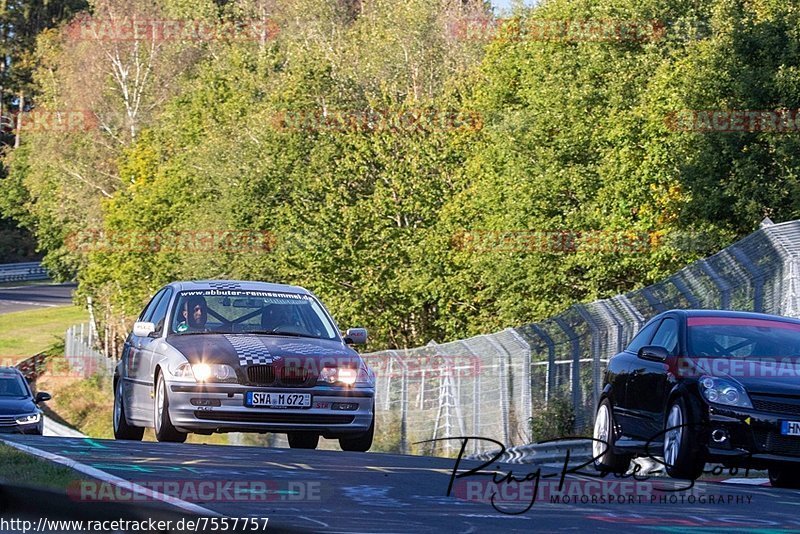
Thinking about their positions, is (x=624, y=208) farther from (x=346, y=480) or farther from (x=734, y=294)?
(x=346, y=480)

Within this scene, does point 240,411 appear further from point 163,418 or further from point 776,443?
point 776,443

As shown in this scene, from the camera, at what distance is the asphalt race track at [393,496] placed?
7.80 m

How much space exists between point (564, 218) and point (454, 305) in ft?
25.2

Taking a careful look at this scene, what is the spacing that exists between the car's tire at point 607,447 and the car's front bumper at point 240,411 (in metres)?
2.39

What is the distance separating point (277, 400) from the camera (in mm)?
13867

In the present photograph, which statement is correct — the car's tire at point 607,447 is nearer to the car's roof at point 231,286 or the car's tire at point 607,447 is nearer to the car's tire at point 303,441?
the car's tire at point 303,441

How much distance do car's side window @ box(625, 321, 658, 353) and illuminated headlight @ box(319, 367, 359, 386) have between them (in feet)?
8.47

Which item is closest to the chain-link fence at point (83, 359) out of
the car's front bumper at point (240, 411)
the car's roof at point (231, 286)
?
the car's roof at point (231, 286)

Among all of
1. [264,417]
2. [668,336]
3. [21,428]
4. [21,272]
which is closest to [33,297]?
[21,272]

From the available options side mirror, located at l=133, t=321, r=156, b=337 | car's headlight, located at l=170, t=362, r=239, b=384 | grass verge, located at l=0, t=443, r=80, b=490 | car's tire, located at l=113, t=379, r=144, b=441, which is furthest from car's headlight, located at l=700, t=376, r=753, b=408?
car's tire, located at l=113, t=379, r=144, b=441

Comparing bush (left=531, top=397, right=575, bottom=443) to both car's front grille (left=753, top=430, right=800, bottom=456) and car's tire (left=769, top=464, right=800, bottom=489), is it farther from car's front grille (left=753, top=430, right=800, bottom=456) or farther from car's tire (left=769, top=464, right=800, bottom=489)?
car's front grille (left=753, top=430, right=800, bottom=456)

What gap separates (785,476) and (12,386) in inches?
676

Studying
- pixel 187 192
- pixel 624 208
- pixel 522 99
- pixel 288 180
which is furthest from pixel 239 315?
pixel 187 192

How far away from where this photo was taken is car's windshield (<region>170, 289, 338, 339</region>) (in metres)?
15.0
